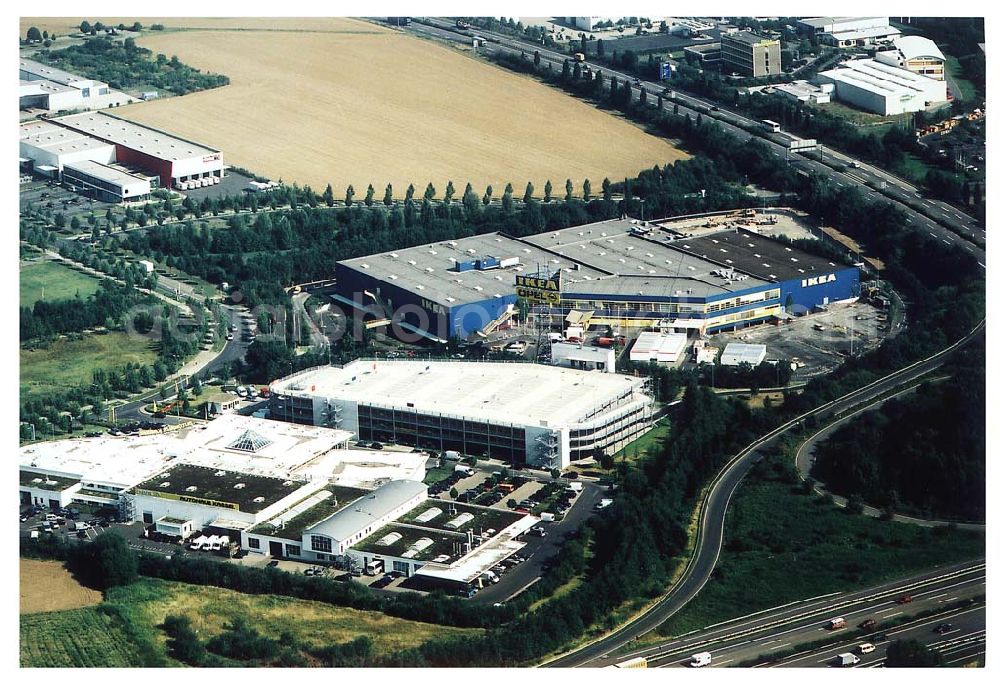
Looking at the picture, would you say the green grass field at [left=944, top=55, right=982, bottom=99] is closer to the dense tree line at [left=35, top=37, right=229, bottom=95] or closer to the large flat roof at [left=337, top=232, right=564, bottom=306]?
the large flat roof at [left=337, top=232, right=564, bottom=306]

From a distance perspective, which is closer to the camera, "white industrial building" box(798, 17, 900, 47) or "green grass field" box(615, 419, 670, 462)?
"green grass field" box(615, 419, 670, 462)

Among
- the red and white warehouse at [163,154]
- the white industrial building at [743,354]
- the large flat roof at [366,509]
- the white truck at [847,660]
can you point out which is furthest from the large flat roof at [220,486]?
the red and white warehouse at [163,154]

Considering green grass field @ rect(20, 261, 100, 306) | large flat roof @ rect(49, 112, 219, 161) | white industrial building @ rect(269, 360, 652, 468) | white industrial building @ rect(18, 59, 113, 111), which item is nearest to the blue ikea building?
white industrial building @ rect(269, 360, 652, 468)

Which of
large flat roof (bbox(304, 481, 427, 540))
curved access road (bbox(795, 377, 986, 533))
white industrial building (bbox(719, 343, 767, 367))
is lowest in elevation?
large flat roof (bbox(304, 481, 427, 540))

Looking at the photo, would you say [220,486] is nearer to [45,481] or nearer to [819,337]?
[45,481]

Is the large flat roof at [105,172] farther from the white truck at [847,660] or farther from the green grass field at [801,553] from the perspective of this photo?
the white truck at [847,660]

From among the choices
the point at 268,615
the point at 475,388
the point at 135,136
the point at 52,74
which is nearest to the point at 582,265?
the point at 475,388

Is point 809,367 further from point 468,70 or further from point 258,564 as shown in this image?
point 468,70

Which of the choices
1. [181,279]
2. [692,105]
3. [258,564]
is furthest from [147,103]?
[258,564]
